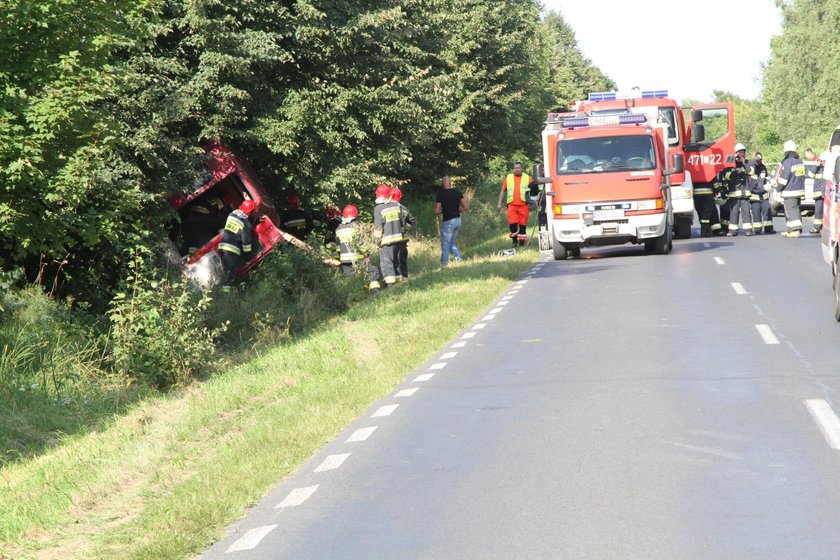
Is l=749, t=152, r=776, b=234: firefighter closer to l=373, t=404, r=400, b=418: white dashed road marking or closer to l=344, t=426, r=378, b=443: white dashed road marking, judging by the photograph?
l=373, t=404, r=400, b=418: white dashed road marking

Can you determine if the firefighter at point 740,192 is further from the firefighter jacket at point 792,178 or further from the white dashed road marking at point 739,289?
the white dashed road marking at point 739,289

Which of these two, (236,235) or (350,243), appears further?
(350,243)

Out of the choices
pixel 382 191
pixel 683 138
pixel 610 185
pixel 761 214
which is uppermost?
pixel 683 138

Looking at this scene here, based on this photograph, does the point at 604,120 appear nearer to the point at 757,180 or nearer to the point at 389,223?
the point at 757,180

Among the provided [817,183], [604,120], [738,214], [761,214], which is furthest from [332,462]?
[761,214]

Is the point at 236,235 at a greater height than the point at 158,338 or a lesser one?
greater

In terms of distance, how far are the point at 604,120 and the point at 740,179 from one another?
5200mm

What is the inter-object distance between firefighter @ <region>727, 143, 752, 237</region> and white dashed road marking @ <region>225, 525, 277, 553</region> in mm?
24915

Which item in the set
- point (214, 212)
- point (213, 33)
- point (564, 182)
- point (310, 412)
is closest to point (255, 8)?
point (213, 33)

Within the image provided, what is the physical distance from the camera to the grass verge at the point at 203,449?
7312 millimetres

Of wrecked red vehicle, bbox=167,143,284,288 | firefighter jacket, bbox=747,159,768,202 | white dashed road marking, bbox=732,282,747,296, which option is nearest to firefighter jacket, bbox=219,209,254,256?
wrecked red vehicle, bbox=167,143,284,288

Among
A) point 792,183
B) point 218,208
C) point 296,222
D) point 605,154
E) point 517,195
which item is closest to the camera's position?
point 218,208

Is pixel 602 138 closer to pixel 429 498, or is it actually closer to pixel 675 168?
pixel 675 168

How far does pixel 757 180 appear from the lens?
30156 millimetres
